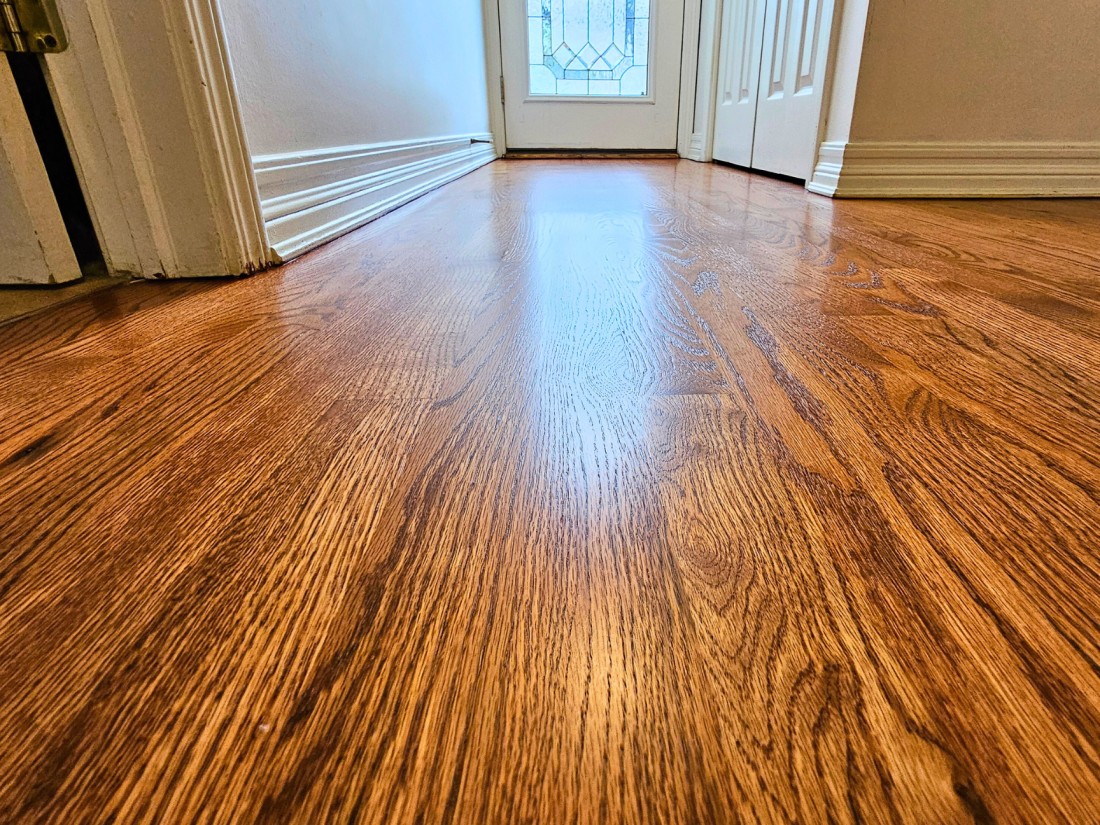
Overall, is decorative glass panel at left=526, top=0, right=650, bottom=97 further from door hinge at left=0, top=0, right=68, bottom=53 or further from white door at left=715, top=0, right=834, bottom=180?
door hinge at left=0, top=0, right=68, bottom=53

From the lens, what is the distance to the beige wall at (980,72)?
1634 millimetres

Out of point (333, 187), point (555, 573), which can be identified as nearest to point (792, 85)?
point (333, 187)

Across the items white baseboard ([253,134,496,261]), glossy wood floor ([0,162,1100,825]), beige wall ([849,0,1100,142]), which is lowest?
glossy wood floor ([0,162,1100,825])

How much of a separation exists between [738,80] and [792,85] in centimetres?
79

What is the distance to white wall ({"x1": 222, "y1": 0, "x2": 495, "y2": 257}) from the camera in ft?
3.28

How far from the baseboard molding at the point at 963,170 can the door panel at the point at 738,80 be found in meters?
0.95

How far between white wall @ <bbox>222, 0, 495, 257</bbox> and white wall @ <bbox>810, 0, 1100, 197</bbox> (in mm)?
1289

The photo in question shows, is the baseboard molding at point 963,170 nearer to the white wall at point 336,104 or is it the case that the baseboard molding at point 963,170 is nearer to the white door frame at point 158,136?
the white wall at point 336,104

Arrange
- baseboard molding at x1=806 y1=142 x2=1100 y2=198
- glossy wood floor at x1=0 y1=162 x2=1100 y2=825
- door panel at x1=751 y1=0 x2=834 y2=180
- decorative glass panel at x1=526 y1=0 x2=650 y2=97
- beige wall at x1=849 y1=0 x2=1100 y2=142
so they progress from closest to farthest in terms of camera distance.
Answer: glossy wood floor at x1=0 y1=162 x2=1100 y2=825, beige wall at x1=849 y1=0 x2=1100 y2=142, baseboard molding at x1=806 y1=142 x2=1100 y2=198, door panel at x1=751 y1=0 x2=834 y2=180, decorative glass panel at x1=526 y1=0 x2=650 y2=97

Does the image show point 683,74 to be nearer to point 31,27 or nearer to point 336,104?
point 336,104

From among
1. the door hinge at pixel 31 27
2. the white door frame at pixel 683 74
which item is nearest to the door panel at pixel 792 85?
the white door frame at pixel 683 74

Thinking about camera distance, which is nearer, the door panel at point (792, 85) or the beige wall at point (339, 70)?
the beige wall at point (339, 70)

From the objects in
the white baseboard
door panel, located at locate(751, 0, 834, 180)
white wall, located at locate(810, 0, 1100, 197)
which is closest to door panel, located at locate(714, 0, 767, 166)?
door panel, located at locate(751, 0, 834, 180)

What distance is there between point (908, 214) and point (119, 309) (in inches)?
64.1
